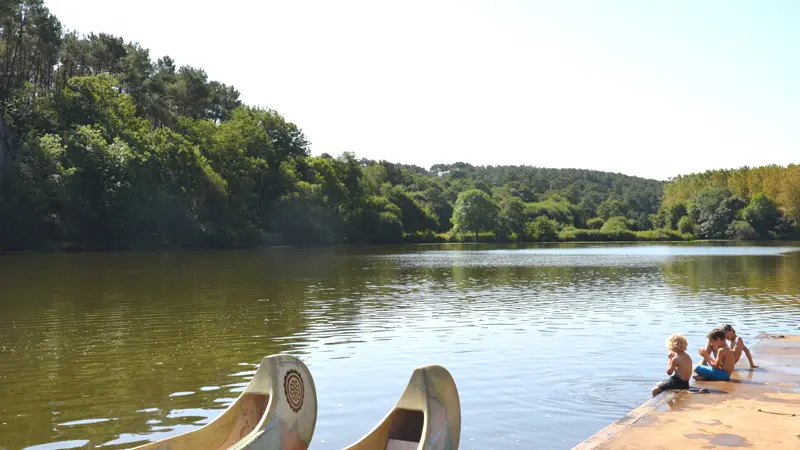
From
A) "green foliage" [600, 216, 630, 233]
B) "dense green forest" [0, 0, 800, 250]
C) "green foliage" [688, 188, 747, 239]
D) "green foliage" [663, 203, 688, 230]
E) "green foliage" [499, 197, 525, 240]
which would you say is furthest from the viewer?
"green foliage" [663, 203, 688, 230]

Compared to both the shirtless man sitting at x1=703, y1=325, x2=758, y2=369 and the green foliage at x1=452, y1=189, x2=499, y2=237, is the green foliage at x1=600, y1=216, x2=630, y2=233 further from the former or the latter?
the shirtless man sitting at x1=703, y1=325, x2=758, y2=369

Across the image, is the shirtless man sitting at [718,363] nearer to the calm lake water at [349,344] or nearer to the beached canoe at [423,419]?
the calm lake water at [349,344]

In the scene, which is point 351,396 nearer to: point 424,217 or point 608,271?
point 608,271

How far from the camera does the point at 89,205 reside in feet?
238

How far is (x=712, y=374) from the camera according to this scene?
505 inches

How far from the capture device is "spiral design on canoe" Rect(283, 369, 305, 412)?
7426 mm

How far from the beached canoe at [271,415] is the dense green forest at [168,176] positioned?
2578 inches

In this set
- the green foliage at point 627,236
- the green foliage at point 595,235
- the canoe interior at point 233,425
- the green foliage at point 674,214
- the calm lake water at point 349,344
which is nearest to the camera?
the canoe interior at point 233,425

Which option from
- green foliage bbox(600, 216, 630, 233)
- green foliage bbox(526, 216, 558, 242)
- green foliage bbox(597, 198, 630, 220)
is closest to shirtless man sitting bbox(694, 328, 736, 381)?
green foliage bbox(526, 216, 558, 242)

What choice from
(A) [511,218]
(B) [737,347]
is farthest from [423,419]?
(A) [511,218]

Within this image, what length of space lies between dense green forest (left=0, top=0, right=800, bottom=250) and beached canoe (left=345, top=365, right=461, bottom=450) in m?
66.4

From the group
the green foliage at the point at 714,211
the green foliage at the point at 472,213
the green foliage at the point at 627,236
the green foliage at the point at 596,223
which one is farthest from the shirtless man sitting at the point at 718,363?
the green foliage at the point at 596,223

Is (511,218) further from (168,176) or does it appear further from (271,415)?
(271,415)

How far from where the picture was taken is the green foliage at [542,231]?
520 feet
